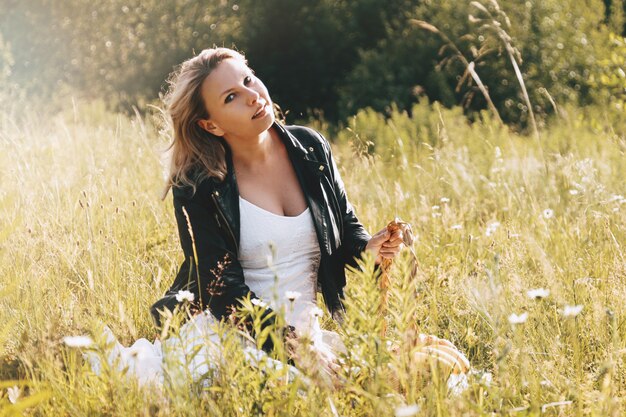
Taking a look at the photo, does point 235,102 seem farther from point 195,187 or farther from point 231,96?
point 195,187

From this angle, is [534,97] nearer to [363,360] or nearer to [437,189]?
[437,189]

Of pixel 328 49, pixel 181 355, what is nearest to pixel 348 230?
pixel 181 355

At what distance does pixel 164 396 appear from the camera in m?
2.11

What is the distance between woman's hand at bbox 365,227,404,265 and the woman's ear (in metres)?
0.79

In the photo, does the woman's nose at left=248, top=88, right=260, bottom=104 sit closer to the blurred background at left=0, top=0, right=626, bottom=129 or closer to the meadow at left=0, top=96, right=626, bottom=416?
the meadow at left=0, top=96, right=626, bottom=416

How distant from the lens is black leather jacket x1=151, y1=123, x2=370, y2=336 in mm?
2867

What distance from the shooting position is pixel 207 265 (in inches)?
114

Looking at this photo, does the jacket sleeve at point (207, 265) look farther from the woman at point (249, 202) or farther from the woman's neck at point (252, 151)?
the woman's neck at point (252, 151)

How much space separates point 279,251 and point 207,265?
0.32 meters

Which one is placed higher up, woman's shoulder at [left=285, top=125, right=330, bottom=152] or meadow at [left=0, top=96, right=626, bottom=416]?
woman's shoulder at [left=285, top=125, right=330, bottom=152]

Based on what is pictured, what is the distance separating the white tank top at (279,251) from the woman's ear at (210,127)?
0.99 feet

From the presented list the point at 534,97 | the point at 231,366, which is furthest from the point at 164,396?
the point at 534,97

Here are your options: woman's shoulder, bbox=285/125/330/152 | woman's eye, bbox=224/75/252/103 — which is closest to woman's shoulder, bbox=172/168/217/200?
woman's eye, bbox=224/75/252/103

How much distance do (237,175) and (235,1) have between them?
9.37m
